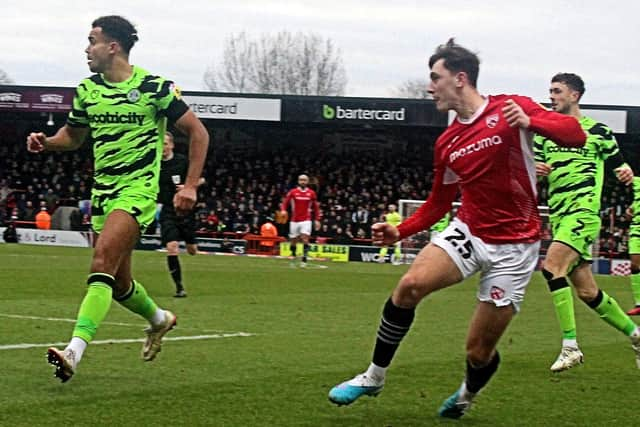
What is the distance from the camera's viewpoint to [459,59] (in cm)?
673

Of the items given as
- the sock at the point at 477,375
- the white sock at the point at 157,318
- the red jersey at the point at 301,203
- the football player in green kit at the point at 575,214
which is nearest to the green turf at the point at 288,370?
the sock at the point at 477,375

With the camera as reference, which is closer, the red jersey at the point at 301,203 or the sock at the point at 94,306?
the sock at the point at 94,306

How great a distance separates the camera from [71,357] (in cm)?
708

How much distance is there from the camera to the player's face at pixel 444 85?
6.74m

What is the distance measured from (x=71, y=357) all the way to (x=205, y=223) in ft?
113

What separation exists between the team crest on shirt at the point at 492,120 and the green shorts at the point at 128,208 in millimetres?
2641

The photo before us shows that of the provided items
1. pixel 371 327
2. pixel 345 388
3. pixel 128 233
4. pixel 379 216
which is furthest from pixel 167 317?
pixel 379 216

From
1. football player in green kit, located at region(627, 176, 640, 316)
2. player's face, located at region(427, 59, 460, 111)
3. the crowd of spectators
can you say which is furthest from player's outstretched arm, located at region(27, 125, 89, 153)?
the crowd of spectators

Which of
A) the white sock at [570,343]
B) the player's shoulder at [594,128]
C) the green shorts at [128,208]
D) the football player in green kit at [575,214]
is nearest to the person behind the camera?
the green shorts at [128,208]

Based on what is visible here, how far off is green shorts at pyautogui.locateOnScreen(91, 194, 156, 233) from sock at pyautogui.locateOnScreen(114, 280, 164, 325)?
504 millimetres

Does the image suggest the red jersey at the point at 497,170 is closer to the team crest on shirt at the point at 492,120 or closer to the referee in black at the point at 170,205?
the team crest on shirt at the point at 492,120

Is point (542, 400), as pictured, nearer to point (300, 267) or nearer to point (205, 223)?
point (300, 267)

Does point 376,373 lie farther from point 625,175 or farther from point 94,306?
point 625,175

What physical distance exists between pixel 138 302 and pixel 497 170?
3086mm
